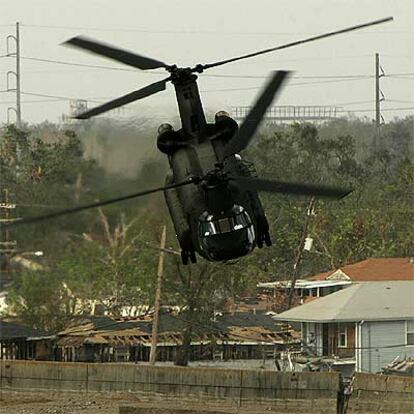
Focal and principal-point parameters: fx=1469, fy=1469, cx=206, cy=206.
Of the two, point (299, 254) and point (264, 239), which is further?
point (299, 254)

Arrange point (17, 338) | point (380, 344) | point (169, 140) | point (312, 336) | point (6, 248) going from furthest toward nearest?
point (312, 336) → point (17, 338) → point (380, 344) → point (6, 248) → point (169, 140)

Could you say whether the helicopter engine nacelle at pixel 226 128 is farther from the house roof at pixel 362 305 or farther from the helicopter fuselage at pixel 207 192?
the house roof at pixel 362 305

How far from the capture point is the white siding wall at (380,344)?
155ft

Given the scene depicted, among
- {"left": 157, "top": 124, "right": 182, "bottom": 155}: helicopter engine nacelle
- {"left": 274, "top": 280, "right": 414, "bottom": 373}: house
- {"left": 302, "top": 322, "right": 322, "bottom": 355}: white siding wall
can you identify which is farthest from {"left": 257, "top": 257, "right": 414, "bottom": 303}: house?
{"left": 157, "top": 124, "right": 182, "bottom": 155}: helicopter engine nacelle

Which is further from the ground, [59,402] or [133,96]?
[133,96]

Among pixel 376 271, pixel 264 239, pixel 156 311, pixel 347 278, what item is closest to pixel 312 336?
pixel 347 278

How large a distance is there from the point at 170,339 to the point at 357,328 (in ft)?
22.1

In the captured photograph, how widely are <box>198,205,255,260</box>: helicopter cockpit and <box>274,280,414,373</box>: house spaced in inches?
1074

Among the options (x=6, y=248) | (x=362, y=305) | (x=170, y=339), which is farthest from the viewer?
(x=170, y=339)

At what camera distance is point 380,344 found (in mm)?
47594

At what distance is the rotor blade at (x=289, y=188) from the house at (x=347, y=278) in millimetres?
31716

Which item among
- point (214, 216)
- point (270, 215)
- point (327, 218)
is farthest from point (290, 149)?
point (214, 216)

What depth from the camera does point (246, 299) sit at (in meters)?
53.2

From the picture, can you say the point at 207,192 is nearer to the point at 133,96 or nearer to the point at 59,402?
the point at 133,96
